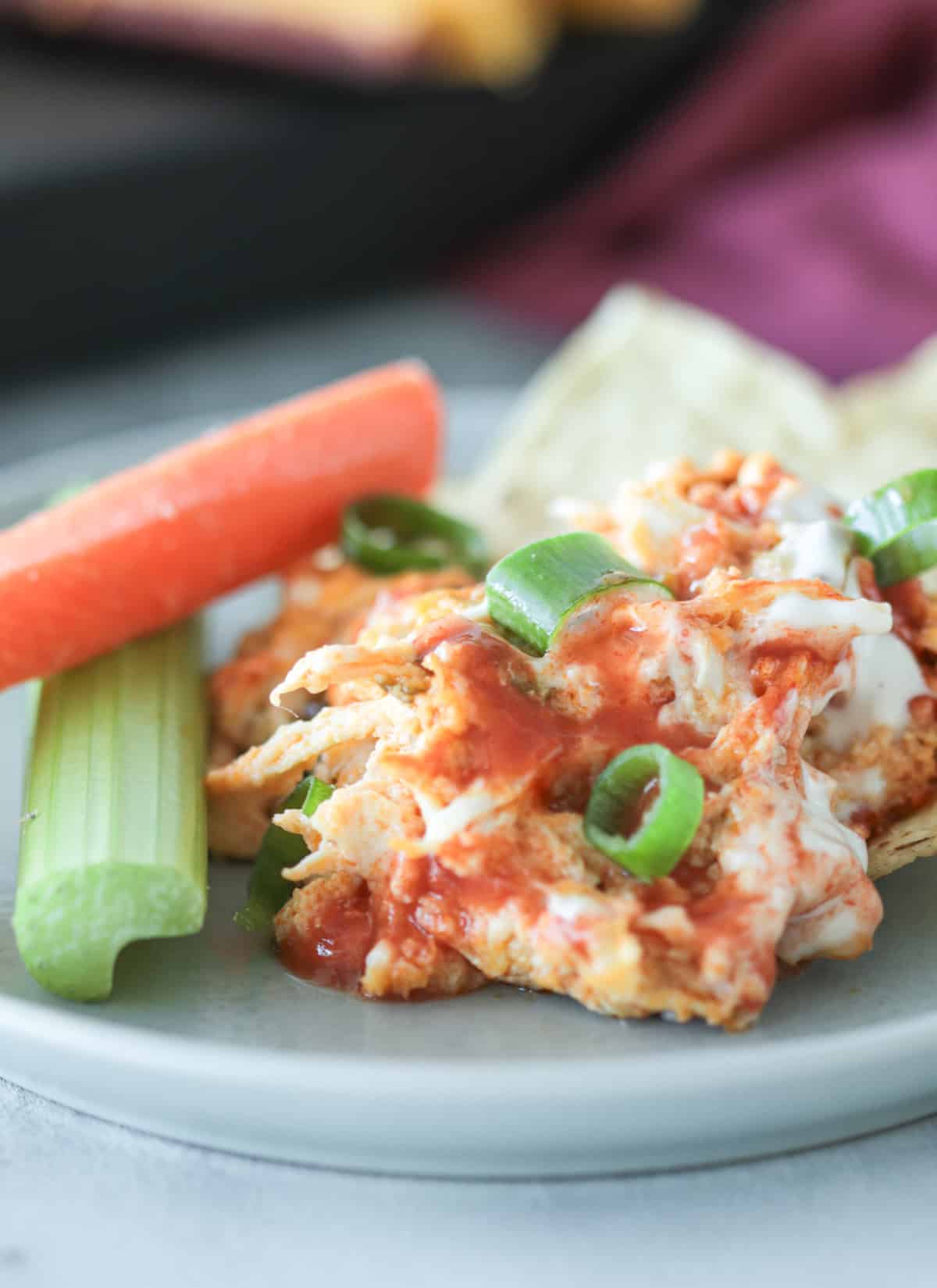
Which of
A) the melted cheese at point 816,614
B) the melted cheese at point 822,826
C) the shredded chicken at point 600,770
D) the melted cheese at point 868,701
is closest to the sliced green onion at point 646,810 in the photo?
the shredded chicken at point 600,770

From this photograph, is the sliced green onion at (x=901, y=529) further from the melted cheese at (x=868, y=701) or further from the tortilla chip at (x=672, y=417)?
the tortilla chip at (x=672, y=417)

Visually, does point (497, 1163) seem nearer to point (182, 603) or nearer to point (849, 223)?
point (182, 603)

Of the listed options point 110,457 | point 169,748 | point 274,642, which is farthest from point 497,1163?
point 110,457

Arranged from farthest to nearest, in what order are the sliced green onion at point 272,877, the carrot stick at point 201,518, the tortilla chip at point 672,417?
the tortilla chip at point 672,417
the carrot stick at point 201,518
the sliced green onion at point 272,877

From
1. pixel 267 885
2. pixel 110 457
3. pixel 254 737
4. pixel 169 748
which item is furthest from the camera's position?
pixel 110 457

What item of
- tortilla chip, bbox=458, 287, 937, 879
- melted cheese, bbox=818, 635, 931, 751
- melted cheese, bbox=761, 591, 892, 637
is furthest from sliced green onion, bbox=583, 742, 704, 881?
tortilla chip, bbox=458, 287, 937, 879

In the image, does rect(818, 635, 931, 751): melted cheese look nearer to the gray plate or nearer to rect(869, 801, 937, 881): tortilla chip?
rect(869, 801, 937, 881): tortilla chip
